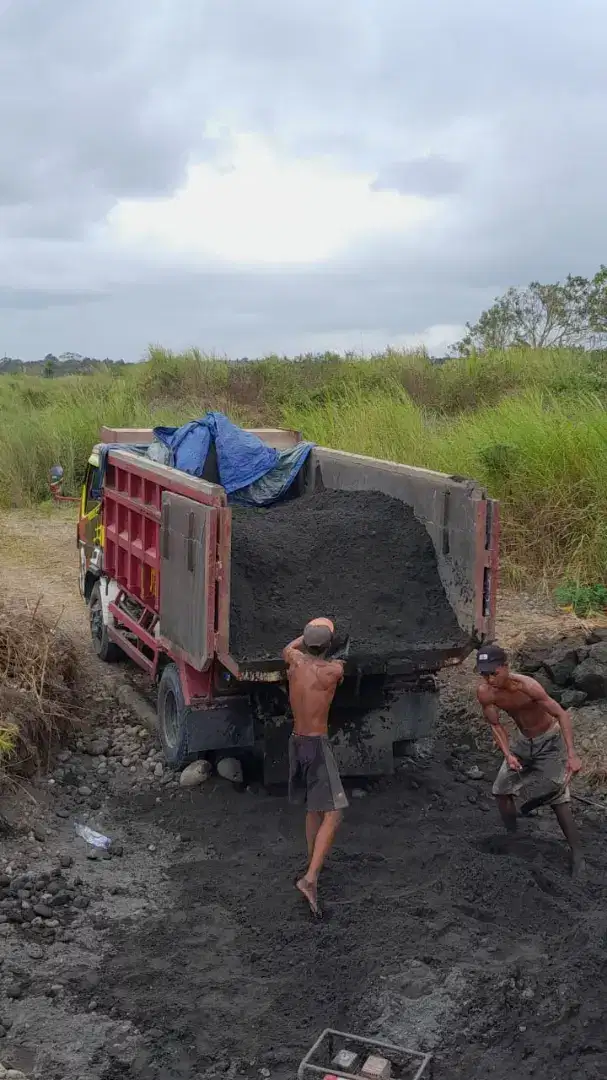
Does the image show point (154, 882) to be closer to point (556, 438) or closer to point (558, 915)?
point (558, 915)

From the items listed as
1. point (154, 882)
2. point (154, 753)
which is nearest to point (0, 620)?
point (154, 753)

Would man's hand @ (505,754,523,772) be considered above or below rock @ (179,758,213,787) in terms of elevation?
above

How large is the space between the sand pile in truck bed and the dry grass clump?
1.50 metres

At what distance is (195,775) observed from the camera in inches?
251

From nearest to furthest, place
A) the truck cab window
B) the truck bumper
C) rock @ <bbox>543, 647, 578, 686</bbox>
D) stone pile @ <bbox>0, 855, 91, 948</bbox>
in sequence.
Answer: stone pile @ <bbox>0, 855, 91, 948</bbox> → the truck bumper → rock @ <bbox>543, 647, 578, 686</bbox> → the truck cab window

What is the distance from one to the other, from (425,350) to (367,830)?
16182 millimetres

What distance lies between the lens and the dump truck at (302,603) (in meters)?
5.79

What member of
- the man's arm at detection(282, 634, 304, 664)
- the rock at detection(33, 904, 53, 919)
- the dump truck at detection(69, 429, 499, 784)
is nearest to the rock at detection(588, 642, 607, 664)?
the dump truck at detection(69, 429, 499, 784)

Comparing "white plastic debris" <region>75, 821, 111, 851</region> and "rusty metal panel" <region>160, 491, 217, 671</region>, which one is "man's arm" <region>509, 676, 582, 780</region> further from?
"white plastic debris" <region>75, 821, 111, 851</region>

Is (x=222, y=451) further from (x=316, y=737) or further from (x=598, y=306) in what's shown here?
(x=598, y=306)

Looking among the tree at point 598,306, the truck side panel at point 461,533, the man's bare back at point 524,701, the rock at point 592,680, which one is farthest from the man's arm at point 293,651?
the tree at point 598,306

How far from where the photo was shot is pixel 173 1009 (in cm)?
409

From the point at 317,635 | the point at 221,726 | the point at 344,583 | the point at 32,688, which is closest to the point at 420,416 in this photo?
the point at 344,583

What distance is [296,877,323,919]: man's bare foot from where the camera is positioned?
476 centimetres
